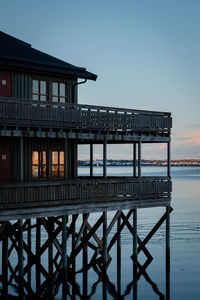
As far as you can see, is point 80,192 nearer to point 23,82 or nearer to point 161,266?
point 23,82

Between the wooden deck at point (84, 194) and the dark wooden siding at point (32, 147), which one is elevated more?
the dark wooden siding at point (32, 147)

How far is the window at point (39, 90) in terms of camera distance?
26562mm

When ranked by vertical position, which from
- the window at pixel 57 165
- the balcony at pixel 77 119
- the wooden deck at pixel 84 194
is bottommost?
the wooden deck at pixel 84 194

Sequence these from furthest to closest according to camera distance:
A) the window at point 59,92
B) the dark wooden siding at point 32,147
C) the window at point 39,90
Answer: the window at point 59,92 < the window at point 39,90 < the dark wooden siding at point 32,147

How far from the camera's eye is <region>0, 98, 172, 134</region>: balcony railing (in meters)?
22.7

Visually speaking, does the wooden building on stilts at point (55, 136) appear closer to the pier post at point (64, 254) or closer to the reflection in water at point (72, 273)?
the pier post at point (64, 254)

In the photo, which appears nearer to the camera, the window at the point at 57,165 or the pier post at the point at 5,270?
the pier post at the point at 5,270

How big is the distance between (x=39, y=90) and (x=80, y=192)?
617cm

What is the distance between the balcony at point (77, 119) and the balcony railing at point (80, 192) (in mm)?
2487

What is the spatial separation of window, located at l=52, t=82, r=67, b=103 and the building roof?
918 mm

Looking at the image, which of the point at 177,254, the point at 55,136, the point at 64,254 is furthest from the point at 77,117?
the point at 177,254

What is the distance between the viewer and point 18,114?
22797 mm

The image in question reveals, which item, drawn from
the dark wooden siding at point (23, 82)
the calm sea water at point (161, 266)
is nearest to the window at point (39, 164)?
the dark wooden siding at point (23, 82)

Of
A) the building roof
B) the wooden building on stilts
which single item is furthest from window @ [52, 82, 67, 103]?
the building roof
